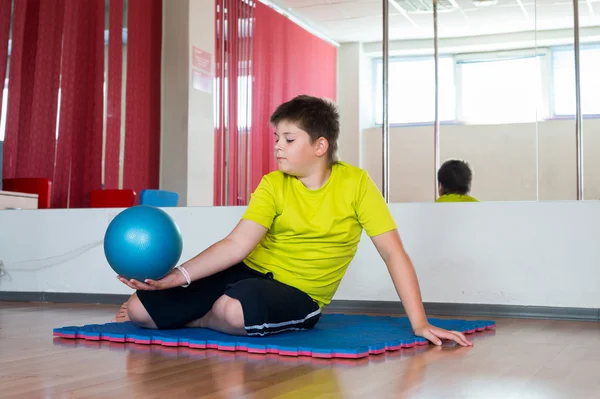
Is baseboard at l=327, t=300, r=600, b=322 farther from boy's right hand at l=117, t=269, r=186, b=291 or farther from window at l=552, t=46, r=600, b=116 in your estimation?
boy's right hand at l=117, t=269, r=186, b=291

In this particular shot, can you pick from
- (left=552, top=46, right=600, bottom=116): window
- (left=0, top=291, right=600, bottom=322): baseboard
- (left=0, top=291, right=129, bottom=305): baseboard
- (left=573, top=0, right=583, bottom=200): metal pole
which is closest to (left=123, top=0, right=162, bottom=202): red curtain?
(left=0, top=291, right=129, bottom=305): baseboard

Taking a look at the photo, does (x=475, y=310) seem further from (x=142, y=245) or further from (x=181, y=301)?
(x=142, y=245)

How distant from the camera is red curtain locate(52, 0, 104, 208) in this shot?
4.65 metres

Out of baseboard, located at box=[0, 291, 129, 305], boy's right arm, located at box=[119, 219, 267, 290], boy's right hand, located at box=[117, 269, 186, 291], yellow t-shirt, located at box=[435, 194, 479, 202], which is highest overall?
yellow t-shirt, located at box=[435, 194, 479, 202]

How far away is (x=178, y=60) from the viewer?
5.51m

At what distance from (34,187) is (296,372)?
10.5 feet

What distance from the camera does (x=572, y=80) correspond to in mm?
3609

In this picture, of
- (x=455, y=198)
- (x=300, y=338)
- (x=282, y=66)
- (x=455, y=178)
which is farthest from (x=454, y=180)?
(x=282, y=66)

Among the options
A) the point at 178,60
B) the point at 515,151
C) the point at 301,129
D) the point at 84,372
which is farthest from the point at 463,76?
the point at 84,372

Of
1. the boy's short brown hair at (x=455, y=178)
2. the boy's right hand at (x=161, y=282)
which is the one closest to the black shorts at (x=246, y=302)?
the boy's right hand at (x=161, y=282)

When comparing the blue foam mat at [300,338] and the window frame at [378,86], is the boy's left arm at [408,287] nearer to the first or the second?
the blue foam mat at [300,338]

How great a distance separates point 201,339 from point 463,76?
358 centimetres

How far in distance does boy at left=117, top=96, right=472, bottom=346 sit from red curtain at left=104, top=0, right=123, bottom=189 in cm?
309

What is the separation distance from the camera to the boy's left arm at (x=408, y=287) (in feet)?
6.17
